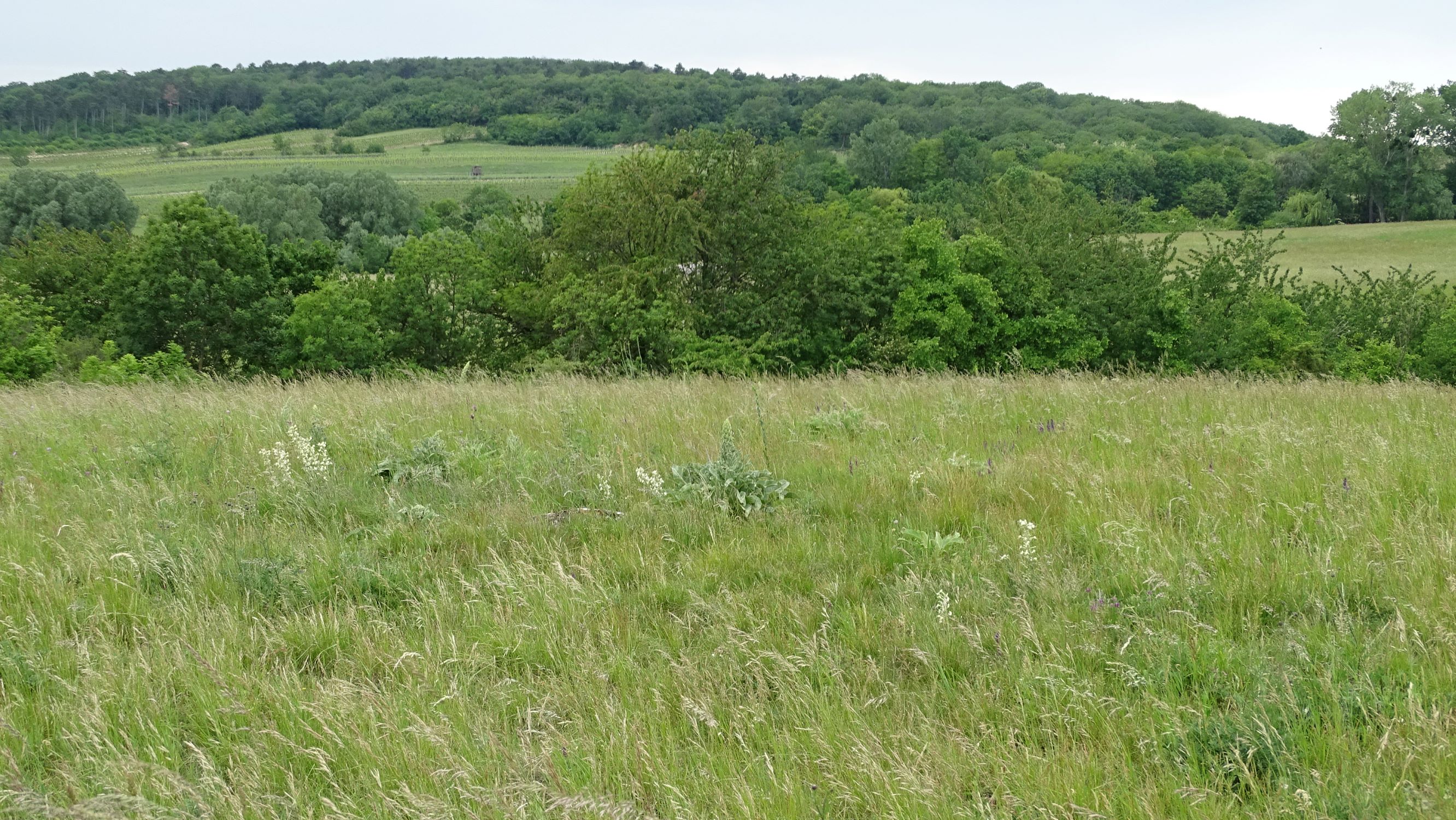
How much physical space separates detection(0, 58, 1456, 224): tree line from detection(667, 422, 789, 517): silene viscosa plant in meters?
75.2

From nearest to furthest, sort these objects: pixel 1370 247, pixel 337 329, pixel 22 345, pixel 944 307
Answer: pixel 22 345
pixel 944 307
pixel 337 329
pixel 1370 247

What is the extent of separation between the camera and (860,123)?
142m

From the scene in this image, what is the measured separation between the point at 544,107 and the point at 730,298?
145507 millimetres

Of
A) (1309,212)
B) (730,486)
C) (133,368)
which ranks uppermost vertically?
(1309,212)

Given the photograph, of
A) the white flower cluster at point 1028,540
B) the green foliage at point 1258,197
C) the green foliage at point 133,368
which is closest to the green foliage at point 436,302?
the green foliage at point 133,368

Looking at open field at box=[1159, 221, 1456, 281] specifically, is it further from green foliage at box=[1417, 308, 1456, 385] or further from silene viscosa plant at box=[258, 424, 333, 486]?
silene viscosa plant at box=[258, 424, 333, 486]

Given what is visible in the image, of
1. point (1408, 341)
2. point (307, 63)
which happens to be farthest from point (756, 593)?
point (307, 63)

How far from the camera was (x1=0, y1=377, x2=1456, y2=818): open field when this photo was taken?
2.34 metres

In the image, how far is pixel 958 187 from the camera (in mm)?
103375

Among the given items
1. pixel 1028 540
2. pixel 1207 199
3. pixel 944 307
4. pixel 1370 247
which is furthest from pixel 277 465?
pixel 1207 199

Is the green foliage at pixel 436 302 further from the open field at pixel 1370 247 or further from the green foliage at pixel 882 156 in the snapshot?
the green foliage at pixel 882 156

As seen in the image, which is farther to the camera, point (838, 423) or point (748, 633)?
point (838, 423)

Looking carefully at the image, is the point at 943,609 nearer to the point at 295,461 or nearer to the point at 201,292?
the point at 295,461

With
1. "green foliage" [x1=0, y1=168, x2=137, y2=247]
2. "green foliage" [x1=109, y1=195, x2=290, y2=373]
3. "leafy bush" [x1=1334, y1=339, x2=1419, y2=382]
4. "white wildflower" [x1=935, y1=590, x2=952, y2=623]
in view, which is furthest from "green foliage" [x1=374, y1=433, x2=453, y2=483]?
"green foliage" [x1=0, y1=168, x2=137, y2=247]
